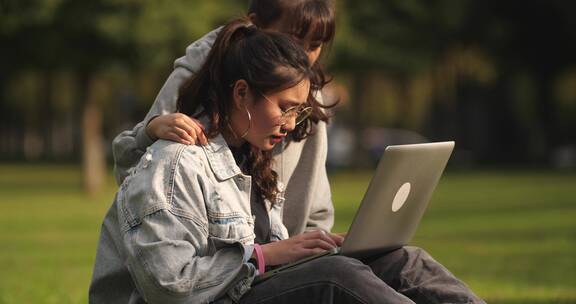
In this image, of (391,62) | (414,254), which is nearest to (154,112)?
(414,254)

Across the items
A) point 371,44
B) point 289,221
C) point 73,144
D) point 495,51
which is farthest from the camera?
point 73,144

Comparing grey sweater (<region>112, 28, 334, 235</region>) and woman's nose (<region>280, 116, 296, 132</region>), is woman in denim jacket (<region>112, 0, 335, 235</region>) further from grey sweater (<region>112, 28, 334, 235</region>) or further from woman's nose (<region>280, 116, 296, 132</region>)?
woman's nose (<region>280, 116, 296, 132</region>)

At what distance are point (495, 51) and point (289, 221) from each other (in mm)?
33741

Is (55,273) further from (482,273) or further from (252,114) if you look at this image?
(252,114)

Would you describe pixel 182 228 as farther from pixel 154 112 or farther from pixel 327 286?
pixel 154 112

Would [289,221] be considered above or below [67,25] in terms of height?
above

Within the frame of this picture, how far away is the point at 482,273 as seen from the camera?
10141mm

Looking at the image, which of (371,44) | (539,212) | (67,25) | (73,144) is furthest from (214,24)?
(73,144)

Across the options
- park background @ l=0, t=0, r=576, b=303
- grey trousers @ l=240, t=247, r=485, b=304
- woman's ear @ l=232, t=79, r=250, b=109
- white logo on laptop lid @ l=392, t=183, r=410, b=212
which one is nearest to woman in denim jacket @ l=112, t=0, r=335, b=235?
park background @ l=0, t=0, r=576, b=303

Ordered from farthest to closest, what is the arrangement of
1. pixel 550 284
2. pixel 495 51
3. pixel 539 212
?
pixel 495 51 → pixel 539 212 → pixel 550 284

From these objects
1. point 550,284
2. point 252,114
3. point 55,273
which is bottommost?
point 55,273

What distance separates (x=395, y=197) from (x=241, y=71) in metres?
0.68

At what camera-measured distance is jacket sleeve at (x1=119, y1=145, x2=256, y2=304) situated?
372cm

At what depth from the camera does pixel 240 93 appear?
13.4ft
